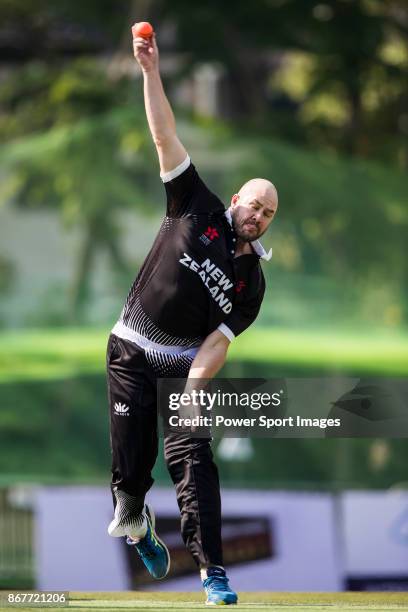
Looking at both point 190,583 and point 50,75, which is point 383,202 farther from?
point 190,583

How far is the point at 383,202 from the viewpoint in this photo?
20.4 meters

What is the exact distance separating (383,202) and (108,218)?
394 centimetres

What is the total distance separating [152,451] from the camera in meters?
6.46

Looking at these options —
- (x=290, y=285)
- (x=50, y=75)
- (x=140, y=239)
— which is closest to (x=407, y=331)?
(x=290, y=285)

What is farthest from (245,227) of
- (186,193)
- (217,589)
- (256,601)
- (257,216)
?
(256,601)

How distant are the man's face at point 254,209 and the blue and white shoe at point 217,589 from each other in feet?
4.83

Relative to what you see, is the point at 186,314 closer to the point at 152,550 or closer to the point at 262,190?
the point at 262,190

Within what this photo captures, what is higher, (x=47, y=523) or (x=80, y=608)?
(x=47, y=523)

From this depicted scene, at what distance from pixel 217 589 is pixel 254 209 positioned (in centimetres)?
167

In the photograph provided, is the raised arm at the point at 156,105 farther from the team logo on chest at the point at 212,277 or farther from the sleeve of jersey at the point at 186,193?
the team logo on chest at the point at 212,277

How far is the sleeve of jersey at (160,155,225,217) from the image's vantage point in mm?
6168

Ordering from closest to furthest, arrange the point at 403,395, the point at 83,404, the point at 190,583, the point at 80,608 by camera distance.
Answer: the point at 80,608 < the point at 403,395 < the point at 190,583 < the point at 83,404

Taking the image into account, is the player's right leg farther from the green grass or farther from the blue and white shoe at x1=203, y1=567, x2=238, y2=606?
the green grass

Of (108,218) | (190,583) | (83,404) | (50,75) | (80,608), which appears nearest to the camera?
(80,608)
